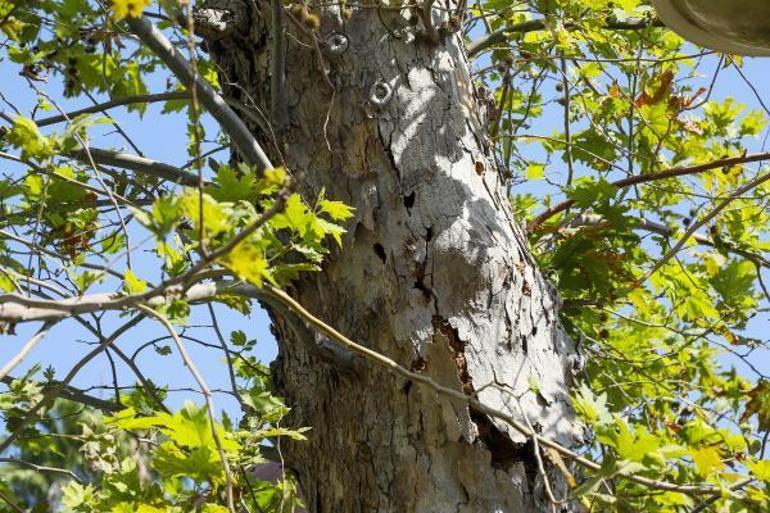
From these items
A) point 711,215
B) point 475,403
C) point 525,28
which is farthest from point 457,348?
point 525,28

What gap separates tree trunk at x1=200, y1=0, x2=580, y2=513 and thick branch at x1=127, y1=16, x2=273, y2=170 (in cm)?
18

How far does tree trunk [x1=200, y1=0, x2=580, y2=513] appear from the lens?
2463mm

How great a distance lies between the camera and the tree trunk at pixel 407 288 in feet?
8.08

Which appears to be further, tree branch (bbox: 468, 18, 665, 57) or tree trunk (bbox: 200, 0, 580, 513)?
tree branch (bbox: 468, 18, 665, 57)

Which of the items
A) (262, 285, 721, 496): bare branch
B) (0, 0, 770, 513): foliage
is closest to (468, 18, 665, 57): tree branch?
(0, 0, 770, 513): foliage

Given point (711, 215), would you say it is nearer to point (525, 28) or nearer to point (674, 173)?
point (674, 173)

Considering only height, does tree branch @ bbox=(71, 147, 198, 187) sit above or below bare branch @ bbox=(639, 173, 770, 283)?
below

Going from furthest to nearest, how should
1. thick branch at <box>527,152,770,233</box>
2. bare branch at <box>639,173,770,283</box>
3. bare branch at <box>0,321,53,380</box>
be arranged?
thick branch at <box>527,152,770,233</box> → bare branch at <box>639,173,770,283</box> → bare branch at <box>0,321,53,380</box>

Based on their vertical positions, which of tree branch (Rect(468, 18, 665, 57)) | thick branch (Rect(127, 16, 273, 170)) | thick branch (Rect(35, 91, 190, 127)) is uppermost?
tree branch (Rect(468, 18, 665, 57))

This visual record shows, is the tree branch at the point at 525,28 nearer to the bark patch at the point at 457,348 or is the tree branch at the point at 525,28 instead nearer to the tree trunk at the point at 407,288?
the tree trunk at the point at 407,288

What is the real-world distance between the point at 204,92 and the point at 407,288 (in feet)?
2.22

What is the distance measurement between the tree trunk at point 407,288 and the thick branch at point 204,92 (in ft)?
0.60

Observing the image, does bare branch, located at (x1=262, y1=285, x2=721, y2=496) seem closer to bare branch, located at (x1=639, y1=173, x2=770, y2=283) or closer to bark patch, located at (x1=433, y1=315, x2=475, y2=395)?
bark patch, located at (x1=433, y1=315, x2=475, y2=395)

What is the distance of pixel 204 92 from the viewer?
261 centimetres
